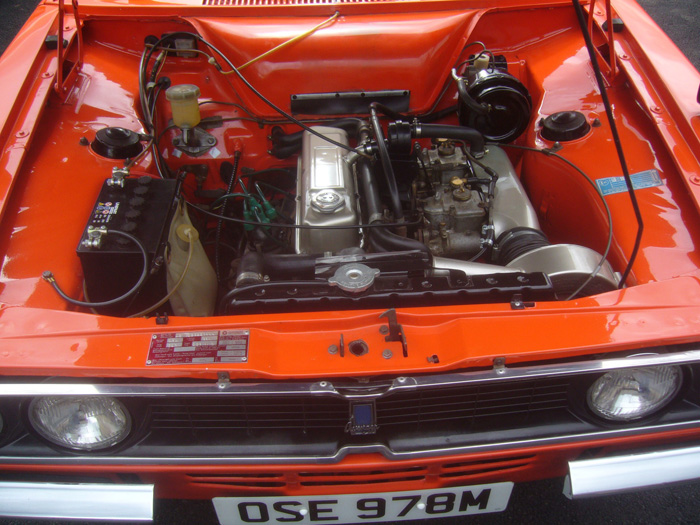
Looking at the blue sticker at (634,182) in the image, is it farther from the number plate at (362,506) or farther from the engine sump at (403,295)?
Answer: the number plate at (362,506)

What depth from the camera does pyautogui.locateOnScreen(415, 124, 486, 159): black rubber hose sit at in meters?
1.60

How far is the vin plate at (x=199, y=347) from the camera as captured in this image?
109 cm

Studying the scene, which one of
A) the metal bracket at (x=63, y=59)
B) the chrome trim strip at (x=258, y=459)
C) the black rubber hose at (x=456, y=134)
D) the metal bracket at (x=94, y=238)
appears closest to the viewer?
the chrome trim strip at (x=258, y=459)

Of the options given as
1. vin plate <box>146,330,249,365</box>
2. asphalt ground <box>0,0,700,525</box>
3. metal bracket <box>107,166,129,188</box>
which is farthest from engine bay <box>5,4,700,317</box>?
asphalt ground <box>0,0,700,525</box>

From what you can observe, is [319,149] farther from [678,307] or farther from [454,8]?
[678,307]

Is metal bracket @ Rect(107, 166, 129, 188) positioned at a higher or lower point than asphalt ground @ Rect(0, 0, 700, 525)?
higher

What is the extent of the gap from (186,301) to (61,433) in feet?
1.66

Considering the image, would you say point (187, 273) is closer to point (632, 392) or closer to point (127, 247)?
point (127, 247)

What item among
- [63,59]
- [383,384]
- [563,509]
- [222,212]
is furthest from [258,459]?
[63,59]

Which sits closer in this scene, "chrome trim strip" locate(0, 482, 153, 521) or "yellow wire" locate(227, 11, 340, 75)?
"chrome trim strip" locate(0, 482, 153, 521)

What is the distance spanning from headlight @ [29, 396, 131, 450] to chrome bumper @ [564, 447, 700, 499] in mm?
1022

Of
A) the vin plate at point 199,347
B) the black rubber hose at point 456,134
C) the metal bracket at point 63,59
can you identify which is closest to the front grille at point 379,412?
the vin plate at point 199,347

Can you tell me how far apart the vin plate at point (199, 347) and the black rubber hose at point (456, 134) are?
2.73 ft

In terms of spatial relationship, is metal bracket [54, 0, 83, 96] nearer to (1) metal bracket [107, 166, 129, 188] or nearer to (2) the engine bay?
(2) the engine bay
